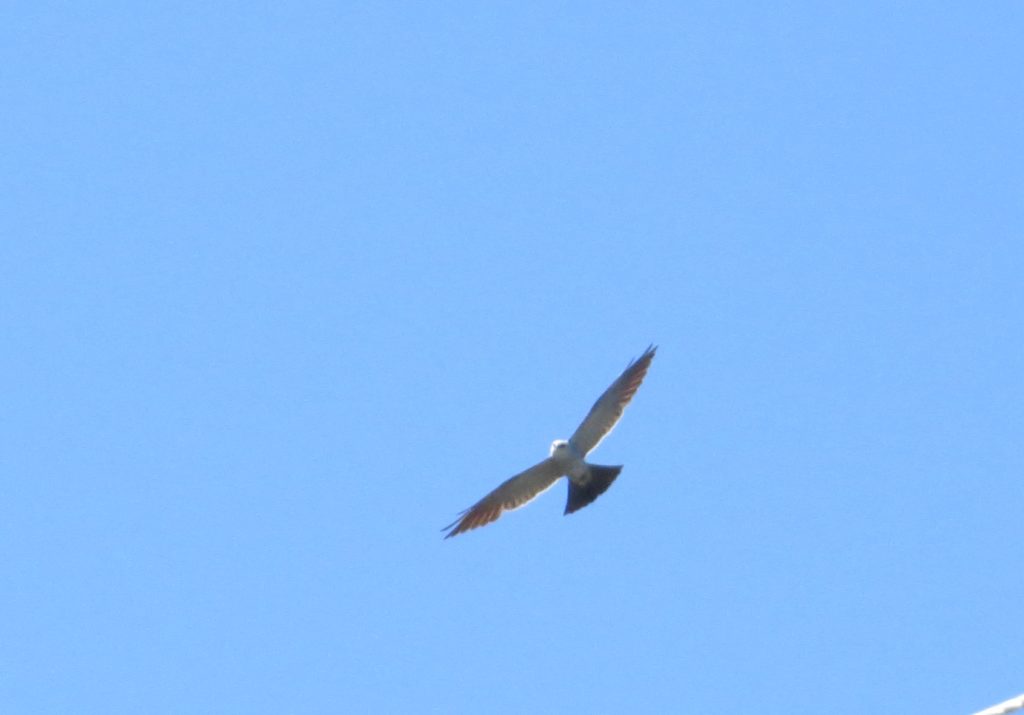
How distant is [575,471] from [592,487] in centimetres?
27

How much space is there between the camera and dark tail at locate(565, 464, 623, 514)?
15875mm

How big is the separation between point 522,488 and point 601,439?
0.96 meters

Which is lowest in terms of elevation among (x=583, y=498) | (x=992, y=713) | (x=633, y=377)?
(x=992, y=713)

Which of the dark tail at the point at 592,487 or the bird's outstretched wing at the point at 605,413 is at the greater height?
the bird's outstretched wing at the point at 605,413

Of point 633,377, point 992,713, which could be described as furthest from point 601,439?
point 992,713

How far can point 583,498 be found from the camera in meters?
15.9

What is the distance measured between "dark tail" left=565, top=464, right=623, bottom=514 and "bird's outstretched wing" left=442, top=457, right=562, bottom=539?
362mm

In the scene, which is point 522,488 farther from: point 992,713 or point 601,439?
point 992,713

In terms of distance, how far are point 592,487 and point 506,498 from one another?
1.01 meters

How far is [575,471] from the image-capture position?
16.1 meters

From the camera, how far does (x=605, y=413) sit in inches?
643

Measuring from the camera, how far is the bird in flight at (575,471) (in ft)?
52.4

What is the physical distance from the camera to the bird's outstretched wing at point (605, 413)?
16281mm

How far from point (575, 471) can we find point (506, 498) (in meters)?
0.83
